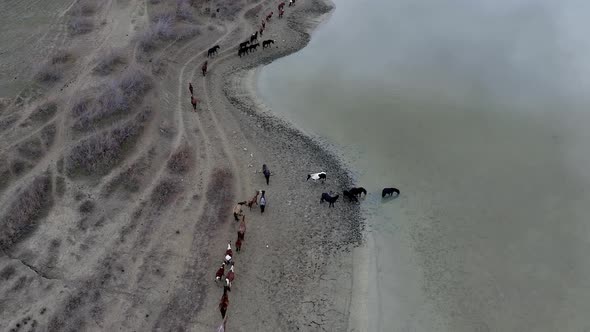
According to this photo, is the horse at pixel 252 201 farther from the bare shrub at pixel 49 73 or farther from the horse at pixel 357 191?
the bare shrub at pixel 49 73

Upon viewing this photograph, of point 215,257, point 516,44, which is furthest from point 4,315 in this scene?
point 516,44

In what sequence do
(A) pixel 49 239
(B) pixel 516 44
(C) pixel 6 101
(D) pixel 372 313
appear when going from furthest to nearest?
1. (B) pixel 516 44
2. (C) pixel 6 101
3. (A) pixel 49 239
4. (D) pixel 372 313

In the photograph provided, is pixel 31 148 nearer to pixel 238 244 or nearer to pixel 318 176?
pixel 238 244

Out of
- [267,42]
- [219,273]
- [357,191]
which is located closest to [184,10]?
[267,42]

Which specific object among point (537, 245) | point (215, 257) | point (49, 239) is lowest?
point (537, 245)

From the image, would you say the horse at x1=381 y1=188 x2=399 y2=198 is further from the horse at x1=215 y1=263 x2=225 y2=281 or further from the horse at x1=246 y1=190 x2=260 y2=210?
the horse at x1=215 y1=263 x2=225 y2=281

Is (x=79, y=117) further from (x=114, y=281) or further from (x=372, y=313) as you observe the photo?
(x=372, y=313)

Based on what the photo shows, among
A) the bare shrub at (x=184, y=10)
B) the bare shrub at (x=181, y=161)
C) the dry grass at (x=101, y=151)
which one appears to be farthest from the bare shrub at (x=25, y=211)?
the bare shrub at (x=184, y=10)

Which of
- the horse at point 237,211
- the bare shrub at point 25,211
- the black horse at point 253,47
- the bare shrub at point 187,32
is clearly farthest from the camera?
the black horse at point 253,47
